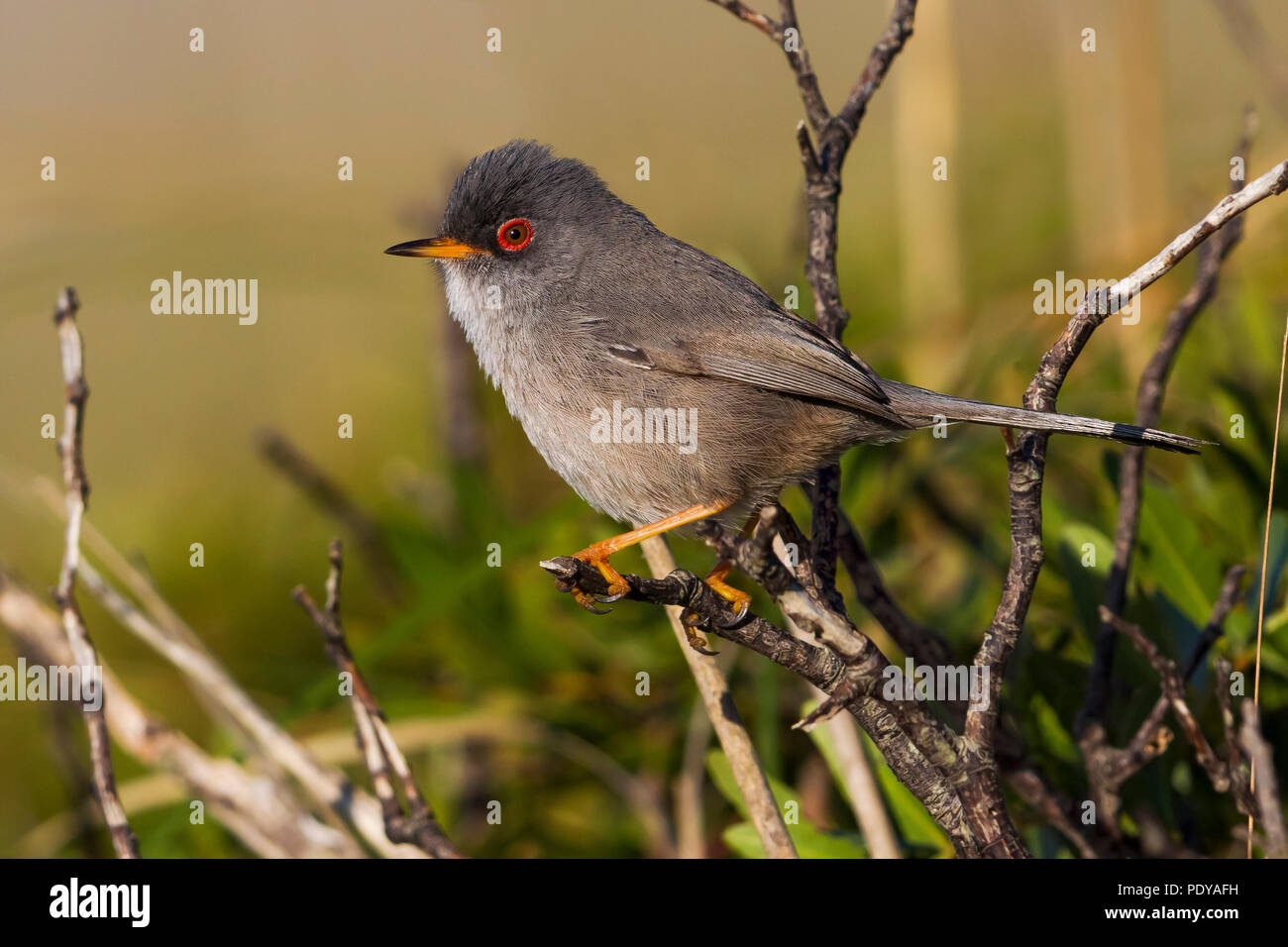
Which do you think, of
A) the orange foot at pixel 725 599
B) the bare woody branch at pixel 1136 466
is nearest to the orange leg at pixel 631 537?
the orange foot at pixel 725 599

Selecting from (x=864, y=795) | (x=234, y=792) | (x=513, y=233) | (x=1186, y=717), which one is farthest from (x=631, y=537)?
(x=234, y=792)

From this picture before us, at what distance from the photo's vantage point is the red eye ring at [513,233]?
321cm

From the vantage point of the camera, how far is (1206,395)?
4.85m

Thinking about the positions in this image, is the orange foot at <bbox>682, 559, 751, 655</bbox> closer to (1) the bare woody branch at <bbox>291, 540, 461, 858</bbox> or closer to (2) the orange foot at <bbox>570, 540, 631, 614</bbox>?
(2) the orange foot at <bbox>570, 540, 631, 614</bbox>

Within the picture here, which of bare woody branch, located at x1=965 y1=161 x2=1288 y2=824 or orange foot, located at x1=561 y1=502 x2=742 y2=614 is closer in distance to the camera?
bare woody branch, located at x1=965 y1=161 x2=1288 y2=824

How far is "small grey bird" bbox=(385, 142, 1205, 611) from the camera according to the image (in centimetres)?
275

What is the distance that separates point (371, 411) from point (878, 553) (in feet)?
12.5

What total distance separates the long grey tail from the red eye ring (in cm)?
111

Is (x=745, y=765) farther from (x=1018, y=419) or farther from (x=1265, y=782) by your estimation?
(x=1265, y=782)

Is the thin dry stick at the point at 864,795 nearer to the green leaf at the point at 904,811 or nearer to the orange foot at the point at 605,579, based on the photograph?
the green leaf at the point at 904,811

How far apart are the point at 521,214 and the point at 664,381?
2.43ft

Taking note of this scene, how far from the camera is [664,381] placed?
2.87 metres

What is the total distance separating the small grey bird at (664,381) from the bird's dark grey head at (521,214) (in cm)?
1

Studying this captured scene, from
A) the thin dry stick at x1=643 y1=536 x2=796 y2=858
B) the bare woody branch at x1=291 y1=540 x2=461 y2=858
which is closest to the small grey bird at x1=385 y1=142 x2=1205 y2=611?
the thin dry stick at x1=643 y1=536 x2=796 y2=858
